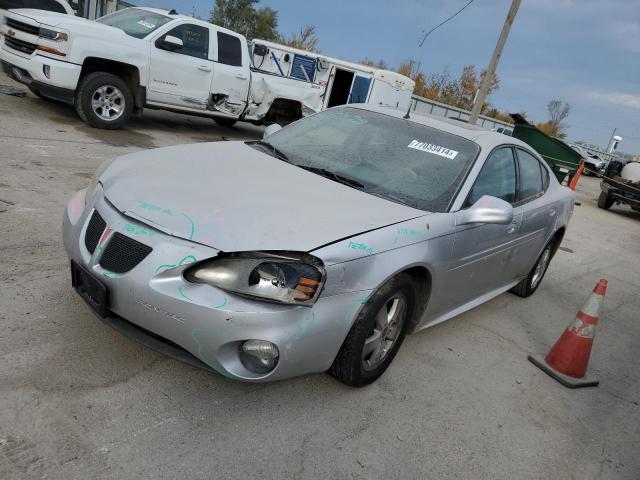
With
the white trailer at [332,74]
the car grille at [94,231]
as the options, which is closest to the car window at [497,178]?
the car grille at [94,231]

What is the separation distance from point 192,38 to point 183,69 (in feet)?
1.97

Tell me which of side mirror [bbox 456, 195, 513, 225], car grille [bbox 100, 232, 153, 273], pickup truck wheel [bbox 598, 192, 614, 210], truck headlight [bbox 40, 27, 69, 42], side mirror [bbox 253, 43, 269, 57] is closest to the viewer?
car grille [bbox 100, 232, 153, 273]

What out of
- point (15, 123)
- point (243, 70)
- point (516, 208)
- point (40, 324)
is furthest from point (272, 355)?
point (243, 70)

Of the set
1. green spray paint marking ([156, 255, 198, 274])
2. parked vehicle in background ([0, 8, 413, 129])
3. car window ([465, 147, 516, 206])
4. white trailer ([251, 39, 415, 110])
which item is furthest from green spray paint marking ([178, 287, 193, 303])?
white trailer ([251, 39, 415, 110])

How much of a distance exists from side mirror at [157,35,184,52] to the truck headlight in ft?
4.77

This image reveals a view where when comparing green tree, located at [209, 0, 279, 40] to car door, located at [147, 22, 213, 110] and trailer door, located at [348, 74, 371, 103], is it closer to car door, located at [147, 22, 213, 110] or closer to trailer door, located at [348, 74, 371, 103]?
trailer door, located at [348, 74, 371, 103]

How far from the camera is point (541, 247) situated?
5.03 meters

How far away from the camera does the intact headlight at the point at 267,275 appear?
2420 mm

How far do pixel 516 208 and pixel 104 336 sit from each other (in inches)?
121

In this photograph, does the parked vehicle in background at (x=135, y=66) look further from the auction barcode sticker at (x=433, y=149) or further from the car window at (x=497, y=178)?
the car window at (x=497, y=178)

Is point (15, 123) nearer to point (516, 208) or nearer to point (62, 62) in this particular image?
point (62, 62)

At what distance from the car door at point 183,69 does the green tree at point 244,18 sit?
Result: 147ft

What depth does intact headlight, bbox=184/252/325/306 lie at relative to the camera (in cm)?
242

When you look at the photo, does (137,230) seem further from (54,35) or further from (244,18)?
(244,18)
